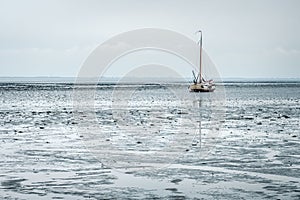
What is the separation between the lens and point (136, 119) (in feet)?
110

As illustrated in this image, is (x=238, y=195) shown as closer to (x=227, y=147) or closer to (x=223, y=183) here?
(x=223, y=183)

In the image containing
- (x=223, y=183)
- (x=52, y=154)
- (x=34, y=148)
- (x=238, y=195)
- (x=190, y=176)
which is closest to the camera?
(x=238, y=195)

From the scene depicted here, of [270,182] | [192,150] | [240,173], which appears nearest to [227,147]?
[192,150]

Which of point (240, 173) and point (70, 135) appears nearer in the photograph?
point (240, 173)

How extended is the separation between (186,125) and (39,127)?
783 cm

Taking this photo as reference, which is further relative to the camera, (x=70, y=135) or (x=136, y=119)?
(x=136, y=119)

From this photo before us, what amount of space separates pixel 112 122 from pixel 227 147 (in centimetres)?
1279

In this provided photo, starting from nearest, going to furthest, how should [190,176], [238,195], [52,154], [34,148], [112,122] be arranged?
[238,195] → [190,176] → [52,154] → [34,148] → [112,122]

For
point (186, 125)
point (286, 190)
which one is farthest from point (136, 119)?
point (286, 190)

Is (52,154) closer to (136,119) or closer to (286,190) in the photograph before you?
(286,190)

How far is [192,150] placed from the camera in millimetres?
19062

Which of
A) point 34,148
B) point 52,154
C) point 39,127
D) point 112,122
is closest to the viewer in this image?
point 52,154

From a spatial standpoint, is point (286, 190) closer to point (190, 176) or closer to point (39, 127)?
point (190, 176)

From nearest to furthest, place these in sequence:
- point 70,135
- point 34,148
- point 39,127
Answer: point 34,148
point 70,135
point 39,127
